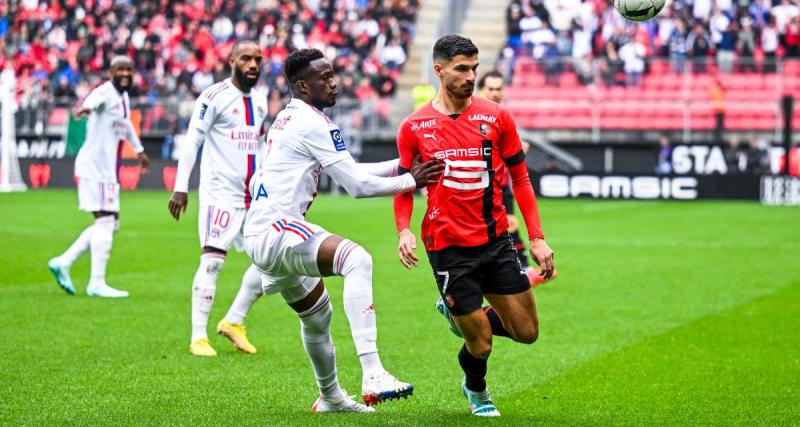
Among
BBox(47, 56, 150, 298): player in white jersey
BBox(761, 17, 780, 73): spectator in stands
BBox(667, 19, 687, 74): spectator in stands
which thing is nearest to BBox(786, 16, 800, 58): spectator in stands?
BBox(761, 17, 780, 73): spectator in stands

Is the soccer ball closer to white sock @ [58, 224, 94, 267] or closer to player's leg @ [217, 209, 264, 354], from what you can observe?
player's leg @ [217, 209, 264, 354]

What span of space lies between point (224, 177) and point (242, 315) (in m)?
1.08

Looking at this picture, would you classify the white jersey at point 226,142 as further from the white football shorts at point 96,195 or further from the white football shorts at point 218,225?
the white football shorts at point 96,195

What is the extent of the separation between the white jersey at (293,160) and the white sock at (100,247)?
615 cm

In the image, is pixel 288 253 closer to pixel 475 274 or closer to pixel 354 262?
pixel 354 262

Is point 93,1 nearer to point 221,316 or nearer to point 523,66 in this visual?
point 523,66

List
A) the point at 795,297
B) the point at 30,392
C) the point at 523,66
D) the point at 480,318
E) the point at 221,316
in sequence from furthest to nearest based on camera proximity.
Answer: the point at 523,66 < the point at 795,297 < the point at 221,316 < the point at 30,392 < the point at 480,318

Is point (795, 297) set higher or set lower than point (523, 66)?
lower

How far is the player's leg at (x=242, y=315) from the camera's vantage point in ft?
31.2

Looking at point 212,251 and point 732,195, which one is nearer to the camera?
point 212,251

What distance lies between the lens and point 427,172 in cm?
673

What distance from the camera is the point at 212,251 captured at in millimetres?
9633

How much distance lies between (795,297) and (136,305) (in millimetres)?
6692

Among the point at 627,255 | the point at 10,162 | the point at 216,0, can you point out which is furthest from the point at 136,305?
the point at 216,0
